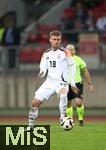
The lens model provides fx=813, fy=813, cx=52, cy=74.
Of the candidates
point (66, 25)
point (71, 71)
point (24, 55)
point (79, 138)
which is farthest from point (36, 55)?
point (79, 138)

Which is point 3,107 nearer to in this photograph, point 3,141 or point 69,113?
point 69,113

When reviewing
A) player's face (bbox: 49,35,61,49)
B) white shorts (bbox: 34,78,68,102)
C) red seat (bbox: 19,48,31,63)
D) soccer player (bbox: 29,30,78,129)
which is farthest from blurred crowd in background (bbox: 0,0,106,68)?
player's face (bbox: 49,35,61,49)

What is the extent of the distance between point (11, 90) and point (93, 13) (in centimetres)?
395

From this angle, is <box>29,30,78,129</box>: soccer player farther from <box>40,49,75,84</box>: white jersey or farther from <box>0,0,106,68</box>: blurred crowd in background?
<box>0,0,106,68</box>: blurred crowd in background

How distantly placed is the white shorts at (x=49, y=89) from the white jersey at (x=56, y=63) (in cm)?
10

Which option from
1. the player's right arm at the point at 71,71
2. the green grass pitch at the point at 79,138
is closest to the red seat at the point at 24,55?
the green grass pitch at the point at 79,138

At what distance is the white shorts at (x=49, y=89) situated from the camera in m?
16.5

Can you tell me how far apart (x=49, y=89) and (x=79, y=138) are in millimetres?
1525

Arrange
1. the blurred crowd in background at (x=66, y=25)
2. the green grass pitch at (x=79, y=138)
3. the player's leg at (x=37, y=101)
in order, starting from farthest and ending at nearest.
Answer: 1. the blurred crowd in background at (x=66, y=25)
2. the player's leg at (x=37, y=101)
3. the green grass pitch at (x=79, y=138)

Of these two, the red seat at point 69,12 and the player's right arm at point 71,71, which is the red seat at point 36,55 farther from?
the player's right arm at point 71,71

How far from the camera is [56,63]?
16750 mm

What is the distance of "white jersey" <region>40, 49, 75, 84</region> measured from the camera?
16719mm

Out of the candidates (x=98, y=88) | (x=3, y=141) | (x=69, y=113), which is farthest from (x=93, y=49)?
(x=3, y=141)

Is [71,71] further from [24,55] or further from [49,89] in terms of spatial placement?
[24,55]
